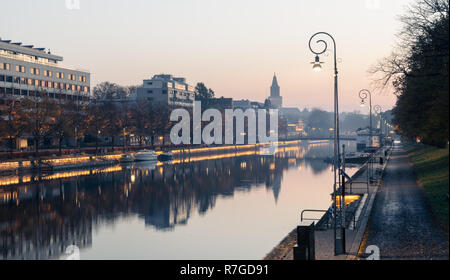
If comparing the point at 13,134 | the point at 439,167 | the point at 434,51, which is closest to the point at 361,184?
the point at 439,167

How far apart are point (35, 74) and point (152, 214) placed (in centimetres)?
9166

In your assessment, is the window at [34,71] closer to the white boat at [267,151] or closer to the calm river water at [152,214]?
the calm river water at [152,214]

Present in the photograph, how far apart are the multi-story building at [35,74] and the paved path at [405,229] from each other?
268 feet

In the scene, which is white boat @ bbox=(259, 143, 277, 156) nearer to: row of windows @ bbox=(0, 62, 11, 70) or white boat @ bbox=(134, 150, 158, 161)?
white boat @ bbox=(134, 150, 158, 161)

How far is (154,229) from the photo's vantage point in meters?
34.6

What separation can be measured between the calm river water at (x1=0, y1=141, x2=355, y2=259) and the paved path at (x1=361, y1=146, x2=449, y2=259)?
6.55 meters

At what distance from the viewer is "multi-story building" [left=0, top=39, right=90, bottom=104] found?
10988cm

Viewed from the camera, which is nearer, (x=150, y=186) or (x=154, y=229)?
(x=154, y=229)

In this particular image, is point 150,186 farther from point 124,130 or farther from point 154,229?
point 124,130
